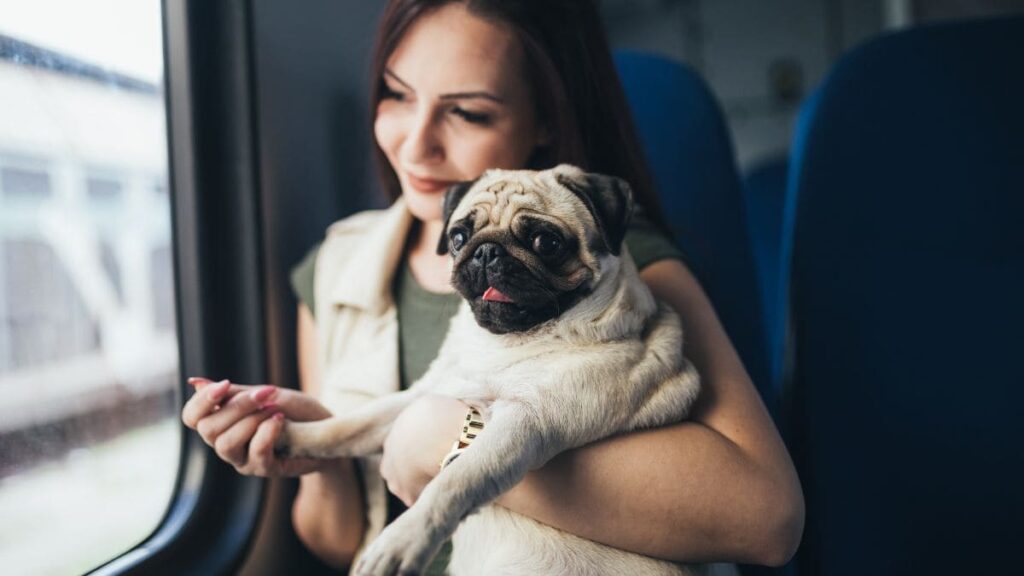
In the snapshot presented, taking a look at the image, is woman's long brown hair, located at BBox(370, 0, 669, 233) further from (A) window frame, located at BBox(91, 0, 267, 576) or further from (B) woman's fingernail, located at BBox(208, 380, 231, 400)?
(B) woman's fingernail, located at BBox(208, 380, 231, 400)

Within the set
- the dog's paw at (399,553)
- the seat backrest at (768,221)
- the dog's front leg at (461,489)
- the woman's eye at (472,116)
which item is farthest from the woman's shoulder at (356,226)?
the seat backrest at (768,221)

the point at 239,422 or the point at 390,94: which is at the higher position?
the point at 390,94

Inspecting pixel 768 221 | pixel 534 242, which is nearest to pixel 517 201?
pixel 534 242

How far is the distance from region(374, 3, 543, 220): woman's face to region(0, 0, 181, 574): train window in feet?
1.26

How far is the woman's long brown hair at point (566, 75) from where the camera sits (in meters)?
0.96

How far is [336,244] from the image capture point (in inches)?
48.7

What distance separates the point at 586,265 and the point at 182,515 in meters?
0.80

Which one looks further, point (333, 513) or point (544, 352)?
point (333, 513)

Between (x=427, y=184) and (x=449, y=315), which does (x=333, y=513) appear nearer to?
(x=449, y=315)

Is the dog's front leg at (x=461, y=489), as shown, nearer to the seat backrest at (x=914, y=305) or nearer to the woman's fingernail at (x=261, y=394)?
the woman's fingernail at (x=261, y=394)

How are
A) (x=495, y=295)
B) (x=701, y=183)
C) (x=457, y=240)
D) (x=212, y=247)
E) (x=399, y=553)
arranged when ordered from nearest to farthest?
(x=399, y=553), (x=495, y=295), (x=457, y=240), (x=212, y=247), (x=701, y=183)

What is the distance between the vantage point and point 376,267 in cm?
110

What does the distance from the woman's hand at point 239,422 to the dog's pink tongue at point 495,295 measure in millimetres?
289

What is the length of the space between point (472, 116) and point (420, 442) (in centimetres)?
41
